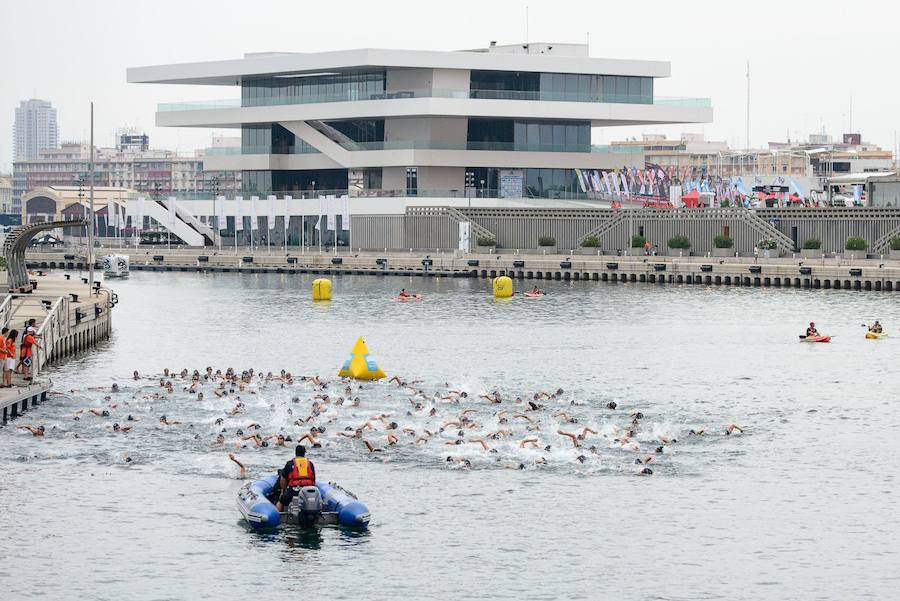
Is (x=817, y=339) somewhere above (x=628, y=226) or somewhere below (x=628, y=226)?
below

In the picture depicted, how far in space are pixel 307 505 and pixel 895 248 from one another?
4015 inches

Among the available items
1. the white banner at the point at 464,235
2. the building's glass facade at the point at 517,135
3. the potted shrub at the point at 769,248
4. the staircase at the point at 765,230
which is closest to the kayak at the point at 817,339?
the potted shrub at the point at 769,248

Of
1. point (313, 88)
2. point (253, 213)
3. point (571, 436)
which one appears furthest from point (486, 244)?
point (571, 436)

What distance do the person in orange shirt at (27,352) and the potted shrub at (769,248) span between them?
9315 cm

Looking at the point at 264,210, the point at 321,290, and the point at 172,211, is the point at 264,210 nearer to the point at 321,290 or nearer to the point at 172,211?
the point at 172,211

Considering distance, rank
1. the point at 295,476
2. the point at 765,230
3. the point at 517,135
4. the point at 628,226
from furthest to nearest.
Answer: the point at 517,135 < the point at 628,226 < the point at 765,230 < the point at 295,476

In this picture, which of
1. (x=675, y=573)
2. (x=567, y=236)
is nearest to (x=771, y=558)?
(x=675, y=573)

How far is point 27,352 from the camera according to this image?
214 feet

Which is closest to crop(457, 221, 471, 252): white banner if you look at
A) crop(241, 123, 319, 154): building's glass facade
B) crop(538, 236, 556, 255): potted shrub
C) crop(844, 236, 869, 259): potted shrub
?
crop(538, 236, 556, 255): potted shrub

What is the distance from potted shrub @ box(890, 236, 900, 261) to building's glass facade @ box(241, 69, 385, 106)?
62037 millimetres

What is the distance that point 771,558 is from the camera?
146 feet

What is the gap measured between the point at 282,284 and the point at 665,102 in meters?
56.1

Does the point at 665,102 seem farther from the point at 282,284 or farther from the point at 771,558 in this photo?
the point at 771,558

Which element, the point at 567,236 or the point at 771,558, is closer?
the point at 771,558
